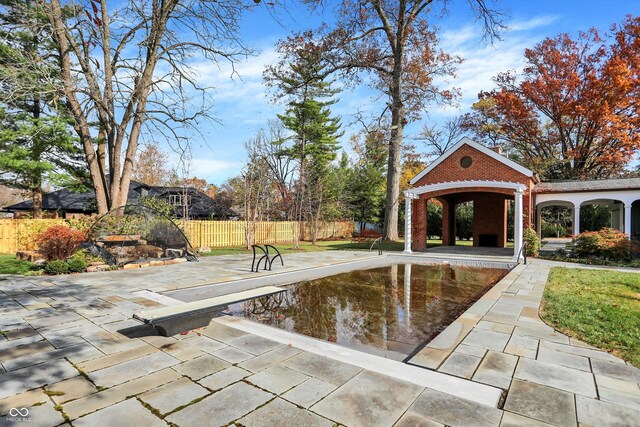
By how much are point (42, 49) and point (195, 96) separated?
27.7ft

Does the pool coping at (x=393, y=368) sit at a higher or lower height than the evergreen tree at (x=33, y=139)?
lower

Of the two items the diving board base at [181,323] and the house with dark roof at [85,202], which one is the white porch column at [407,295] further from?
the house with dark roof at [85,202]

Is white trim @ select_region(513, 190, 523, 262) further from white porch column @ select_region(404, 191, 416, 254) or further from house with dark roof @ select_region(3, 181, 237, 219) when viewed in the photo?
house with dark roof @ select_region(3, 181, 237, 219)

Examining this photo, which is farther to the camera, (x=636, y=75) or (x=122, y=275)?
(x=636, y=75)

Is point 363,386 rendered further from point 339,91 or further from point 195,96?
point 339,91

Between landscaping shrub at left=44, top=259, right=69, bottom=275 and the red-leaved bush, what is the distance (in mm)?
493

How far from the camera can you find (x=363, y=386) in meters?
2.86

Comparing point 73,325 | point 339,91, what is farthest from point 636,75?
point 73,325

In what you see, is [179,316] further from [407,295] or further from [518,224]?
[518,224]

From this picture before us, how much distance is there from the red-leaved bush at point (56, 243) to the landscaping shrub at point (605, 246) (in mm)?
16309

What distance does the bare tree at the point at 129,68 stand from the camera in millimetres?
11422

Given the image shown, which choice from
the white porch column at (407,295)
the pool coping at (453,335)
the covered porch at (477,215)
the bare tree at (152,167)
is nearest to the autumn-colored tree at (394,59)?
the covered porch at (477,215)

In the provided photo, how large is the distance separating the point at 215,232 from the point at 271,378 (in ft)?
48.4

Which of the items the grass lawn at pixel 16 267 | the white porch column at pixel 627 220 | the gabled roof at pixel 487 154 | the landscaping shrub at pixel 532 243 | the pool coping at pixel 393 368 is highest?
the gabled roof at pixel 487 154
